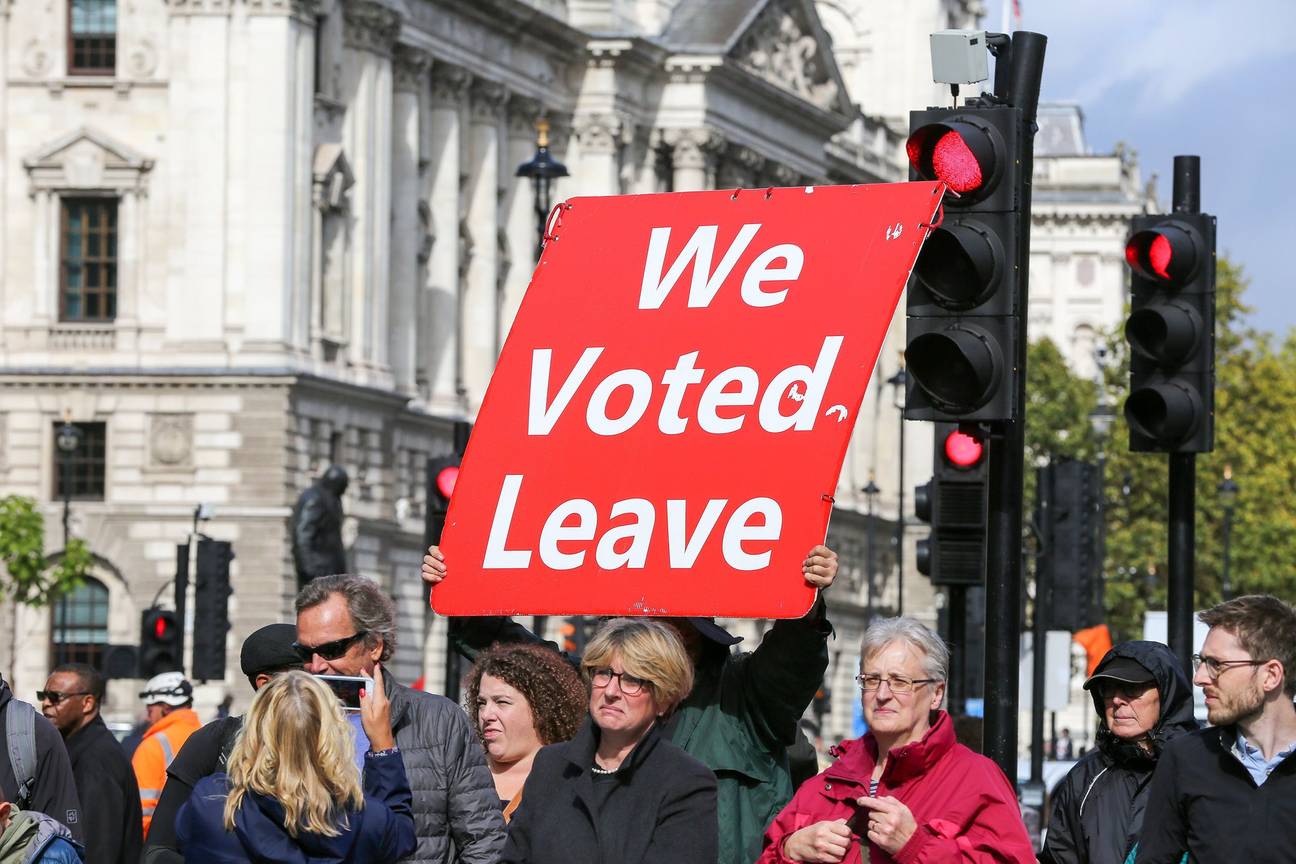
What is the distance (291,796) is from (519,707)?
2178 mm

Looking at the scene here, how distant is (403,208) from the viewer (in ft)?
227

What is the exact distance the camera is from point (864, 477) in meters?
106

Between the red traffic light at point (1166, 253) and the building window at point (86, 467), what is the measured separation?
155 ft

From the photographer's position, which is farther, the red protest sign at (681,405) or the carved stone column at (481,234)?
the carved stone column at (481,234)

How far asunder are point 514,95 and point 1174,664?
6588 centimetres

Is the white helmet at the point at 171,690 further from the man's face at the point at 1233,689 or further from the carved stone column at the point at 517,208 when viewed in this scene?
the carved stone column at the point at 517,208

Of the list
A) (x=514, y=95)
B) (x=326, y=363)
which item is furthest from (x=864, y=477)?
(x=326, y=363)

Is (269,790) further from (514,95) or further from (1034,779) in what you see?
(514,95)

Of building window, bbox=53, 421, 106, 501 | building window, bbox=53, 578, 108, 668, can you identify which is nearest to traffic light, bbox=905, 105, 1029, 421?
building window, bbox=53, 578, 108, 668

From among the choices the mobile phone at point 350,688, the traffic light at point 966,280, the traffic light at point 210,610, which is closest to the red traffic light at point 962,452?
the traffic light at point 966,280

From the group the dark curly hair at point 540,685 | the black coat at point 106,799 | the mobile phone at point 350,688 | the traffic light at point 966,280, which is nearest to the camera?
the mobile phone at point 350,688

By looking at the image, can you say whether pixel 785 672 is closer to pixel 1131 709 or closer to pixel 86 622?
pixel 1131 709

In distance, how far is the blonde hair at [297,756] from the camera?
921 cm

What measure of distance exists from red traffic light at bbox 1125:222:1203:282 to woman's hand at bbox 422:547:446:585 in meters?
4.88
